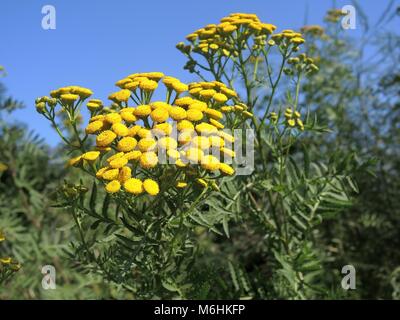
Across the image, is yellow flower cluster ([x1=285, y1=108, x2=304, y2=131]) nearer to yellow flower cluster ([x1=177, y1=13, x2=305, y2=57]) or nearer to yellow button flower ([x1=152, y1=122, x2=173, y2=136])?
yellow flower cluster ([x1=177, y1=13, x2=305, y2=57])

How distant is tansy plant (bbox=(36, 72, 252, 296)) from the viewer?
1916 millimetres

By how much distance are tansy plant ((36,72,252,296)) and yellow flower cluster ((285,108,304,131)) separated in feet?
1.42

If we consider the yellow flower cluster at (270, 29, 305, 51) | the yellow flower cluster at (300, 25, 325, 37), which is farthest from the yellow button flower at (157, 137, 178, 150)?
the yellow flower cluster at (300, 25, 325, 37)

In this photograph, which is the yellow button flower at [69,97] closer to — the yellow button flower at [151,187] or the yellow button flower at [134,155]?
the yellow button flower at [134,155]

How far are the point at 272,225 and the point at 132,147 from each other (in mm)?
1199

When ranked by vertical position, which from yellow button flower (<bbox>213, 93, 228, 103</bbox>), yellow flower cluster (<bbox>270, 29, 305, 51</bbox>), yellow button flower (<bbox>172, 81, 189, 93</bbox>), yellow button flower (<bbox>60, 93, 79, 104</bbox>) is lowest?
yellow button flower (<bbox>213, 93, 228, 103</bbox>)

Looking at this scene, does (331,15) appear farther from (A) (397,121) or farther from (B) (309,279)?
(B) (309,279)

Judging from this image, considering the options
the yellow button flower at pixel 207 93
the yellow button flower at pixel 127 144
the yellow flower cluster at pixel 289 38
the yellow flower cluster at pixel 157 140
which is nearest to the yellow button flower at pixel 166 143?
the yellow flower cluster at pixel 157 140

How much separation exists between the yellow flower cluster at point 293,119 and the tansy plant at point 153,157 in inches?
17.0

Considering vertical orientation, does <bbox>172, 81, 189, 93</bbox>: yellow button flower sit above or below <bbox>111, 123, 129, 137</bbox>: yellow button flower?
above

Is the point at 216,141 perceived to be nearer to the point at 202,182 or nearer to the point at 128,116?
the point at 202,182

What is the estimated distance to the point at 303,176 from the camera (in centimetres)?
274

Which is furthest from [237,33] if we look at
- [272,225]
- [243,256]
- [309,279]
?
[243,256]
